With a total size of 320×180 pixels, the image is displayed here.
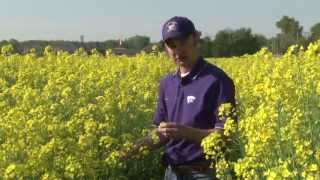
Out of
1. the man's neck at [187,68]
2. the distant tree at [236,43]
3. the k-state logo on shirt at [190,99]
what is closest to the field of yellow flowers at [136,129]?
the k-state logo on shirt at [190,99]

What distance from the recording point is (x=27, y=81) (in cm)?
866

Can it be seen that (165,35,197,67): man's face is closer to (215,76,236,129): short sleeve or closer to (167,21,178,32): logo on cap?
(167,21,178,32): logo on cap

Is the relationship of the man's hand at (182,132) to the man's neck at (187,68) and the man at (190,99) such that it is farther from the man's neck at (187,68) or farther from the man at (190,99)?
the man's neck at (187,68)

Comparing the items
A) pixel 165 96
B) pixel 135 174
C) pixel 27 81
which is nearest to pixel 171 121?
pixel 165 96

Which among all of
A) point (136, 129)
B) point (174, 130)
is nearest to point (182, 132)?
point (174, 130)

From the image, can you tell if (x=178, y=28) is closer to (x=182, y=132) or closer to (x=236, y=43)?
(x=182, y=132)

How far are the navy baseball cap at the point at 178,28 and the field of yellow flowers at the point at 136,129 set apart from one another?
46 centimetres

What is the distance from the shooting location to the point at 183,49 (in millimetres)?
3613

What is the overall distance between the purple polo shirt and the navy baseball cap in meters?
0.15

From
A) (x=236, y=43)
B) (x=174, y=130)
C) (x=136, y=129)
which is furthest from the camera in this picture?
(x=236, y=43)

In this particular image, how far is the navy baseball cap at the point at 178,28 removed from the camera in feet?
11.8

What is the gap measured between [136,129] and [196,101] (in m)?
2.56

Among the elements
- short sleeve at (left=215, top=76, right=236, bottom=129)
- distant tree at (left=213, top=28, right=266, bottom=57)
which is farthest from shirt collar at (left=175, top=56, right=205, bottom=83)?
distant tree at (left=213, top=28, right=266, bottom=57)

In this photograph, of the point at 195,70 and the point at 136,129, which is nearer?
the point at 195,70
